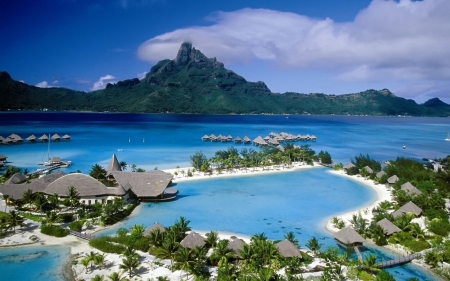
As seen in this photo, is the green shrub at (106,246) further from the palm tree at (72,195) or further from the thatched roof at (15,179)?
the thatched roof at (15,179)

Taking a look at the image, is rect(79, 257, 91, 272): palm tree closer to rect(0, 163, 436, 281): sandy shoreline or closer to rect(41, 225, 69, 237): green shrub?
rect(0, 163, 436, 281): sandy shoreline

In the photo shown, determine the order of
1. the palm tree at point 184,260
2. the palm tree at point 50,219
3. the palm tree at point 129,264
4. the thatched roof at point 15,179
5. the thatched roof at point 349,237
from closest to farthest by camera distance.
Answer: the palm tree at point 129,264 → the palm tree at point 184,260 → the thatched roof at point 349,237 → the palm tree at point 50,219 → the thatched roof at point 15,179

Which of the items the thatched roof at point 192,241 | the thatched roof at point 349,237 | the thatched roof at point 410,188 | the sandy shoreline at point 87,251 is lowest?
the sandy shoreline at point 87,251

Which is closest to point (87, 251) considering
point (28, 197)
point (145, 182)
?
point (28, 197)

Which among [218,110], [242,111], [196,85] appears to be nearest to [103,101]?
[196,85]

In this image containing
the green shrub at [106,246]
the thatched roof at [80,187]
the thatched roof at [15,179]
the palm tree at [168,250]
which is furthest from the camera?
the thatched roof at [15,179]

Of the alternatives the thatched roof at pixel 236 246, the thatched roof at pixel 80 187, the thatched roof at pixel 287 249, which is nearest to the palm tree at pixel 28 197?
the thatched roof at pixel 80 187

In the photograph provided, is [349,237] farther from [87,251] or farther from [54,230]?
[54,230]

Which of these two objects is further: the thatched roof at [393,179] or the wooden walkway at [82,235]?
the thatched roof at [393,179]

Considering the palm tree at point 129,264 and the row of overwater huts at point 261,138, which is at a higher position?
the row of overwater huts at point 261,138
